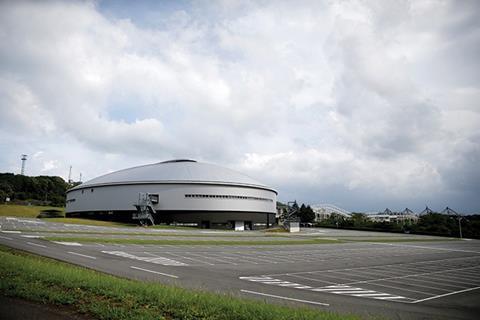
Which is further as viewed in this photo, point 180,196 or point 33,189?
point 33,189

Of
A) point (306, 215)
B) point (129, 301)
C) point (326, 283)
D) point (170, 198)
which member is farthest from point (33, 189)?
point (129, 301)

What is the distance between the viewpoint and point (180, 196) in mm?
81750

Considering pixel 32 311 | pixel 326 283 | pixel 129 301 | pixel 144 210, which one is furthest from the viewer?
pixel 144 210

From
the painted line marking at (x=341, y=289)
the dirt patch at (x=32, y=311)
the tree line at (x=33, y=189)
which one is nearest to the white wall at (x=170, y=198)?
the tree line at (x=33, y=189)

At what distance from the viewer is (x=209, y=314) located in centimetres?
712

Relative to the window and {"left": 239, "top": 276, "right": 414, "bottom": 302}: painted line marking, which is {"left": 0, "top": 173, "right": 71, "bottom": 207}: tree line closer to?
the window

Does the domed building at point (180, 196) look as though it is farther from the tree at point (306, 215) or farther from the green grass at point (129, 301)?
the green grass at point (129, 301)

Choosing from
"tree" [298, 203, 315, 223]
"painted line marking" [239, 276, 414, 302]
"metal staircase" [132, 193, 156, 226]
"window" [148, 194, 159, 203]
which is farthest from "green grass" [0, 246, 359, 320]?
"tree" [298, 203, 315, 223]

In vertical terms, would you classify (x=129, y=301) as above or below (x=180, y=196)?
below

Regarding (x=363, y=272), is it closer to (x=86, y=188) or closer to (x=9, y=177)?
(x=86, y=188)

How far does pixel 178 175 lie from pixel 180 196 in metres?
6.01

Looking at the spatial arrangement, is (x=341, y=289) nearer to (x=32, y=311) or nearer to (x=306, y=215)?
(x=32, y=311)

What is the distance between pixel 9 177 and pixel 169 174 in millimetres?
97012

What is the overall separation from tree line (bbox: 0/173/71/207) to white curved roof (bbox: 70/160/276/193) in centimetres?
5404
